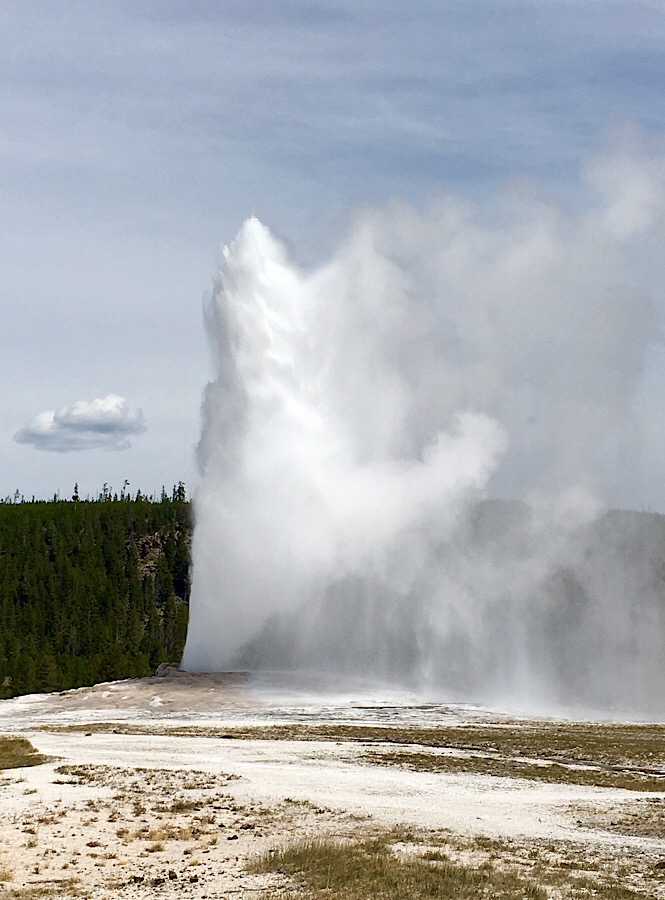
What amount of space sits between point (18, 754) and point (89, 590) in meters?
108

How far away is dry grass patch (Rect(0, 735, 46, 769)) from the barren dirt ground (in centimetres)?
56

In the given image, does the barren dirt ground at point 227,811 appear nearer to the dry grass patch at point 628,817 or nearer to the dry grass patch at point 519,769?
the dry grass patch at point 628,817

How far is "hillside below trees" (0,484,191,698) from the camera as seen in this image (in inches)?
3302

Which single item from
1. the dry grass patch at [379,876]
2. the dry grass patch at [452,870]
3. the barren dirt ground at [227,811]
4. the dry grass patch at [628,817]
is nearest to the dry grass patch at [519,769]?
the barren dirt ground at [227,811]

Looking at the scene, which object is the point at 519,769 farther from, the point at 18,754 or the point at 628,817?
the point at 18,754

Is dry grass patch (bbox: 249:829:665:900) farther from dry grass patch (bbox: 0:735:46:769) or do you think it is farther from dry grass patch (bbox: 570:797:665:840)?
dry grass patch (bbox: 0:735:46:769)

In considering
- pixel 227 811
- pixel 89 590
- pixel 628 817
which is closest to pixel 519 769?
pixel 628 817

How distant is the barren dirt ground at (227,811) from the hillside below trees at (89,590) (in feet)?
155

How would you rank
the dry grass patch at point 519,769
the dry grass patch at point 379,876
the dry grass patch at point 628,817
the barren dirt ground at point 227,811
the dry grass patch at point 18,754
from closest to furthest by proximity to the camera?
the dry grass patch at point 379,876, the barren dirt ground at point 227,811, the dry grass patch at point 628,817, the dry grass patch at point 519,769, the dry grass patch at point 18,754

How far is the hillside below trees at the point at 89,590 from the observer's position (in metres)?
83.9

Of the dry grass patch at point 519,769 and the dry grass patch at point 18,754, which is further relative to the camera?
the dry grass patch at point 18,754

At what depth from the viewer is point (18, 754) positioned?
1176 inches

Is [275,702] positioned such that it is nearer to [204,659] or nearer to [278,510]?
[204,659]

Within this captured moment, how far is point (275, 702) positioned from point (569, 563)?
33703 mm
